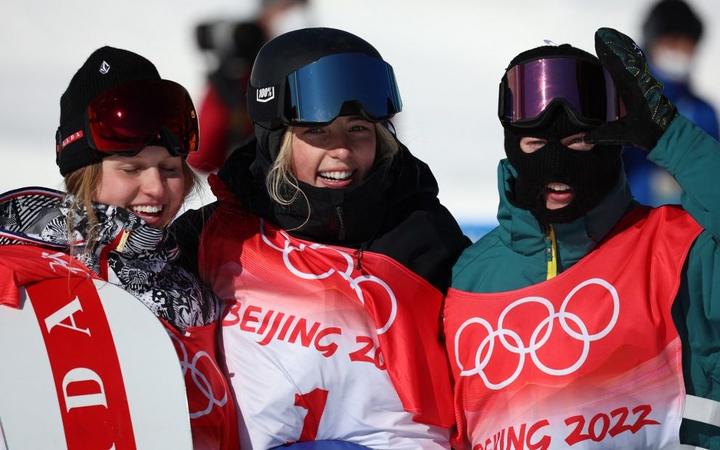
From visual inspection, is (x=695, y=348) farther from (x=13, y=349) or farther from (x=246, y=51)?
(x=246, y=51)

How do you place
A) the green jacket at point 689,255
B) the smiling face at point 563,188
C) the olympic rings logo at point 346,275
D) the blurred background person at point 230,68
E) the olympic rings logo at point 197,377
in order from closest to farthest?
the green jacket at point 689,255 → the smiling face at point 563,188 → the olympic rings logo at point 197,377 → the olympic rings logo at point 346,275 → the blurred background person at point 230,68

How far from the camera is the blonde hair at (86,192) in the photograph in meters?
3.04

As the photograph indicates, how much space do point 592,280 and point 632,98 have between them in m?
0.50

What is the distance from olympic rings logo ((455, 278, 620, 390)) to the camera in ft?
9.77

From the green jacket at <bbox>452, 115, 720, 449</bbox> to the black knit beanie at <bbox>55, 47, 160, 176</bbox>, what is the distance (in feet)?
3.62

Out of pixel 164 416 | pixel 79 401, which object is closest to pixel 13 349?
pixel 79 401

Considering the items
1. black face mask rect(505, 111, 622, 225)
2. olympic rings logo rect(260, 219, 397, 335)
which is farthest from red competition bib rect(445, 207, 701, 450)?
olympic rings logo rect(260, 219, 397, 335)

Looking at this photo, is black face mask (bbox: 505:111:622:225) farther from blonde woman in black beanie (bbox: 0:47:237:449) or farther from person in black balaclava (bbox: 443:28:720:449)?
blonde woman in black beanie (bbox: 0:47:237:449)

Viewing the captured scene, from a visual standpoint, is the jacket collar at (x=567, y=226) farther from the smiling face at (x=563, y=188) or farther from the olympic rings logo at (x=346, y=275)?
the olympic rings logo at (x=346, y=275)

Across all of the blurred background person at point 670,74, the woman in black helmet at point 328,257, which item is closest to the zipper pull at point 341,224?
the woman in black helmet at point 328,257

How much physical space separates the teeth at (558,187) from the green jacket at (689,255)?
92 millimetres

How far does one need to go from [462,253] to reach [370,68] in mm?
628

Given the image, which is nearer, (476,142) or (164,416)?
(164,416)

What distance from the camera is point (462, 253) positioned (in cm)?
339
